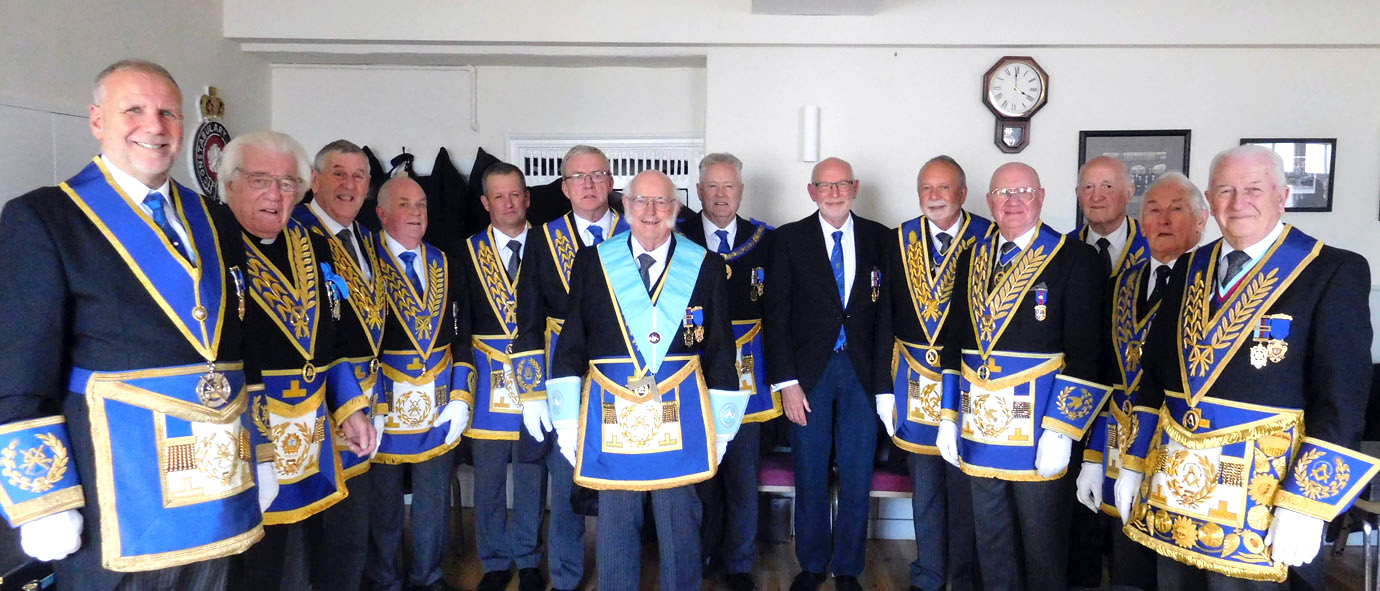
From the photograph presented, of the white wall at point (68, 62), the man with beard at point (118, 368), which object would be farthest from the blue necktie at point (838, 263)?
the white wall at point (68, 62)

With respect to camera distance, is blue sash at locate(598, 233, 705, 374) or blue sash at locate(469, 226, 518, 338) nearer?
blue sash at locate(598, 233, 705, 374)

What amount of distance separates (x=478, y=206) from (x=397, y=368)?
5.36 feet

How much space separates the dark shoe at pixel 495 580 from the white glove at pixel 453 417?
0.59 metres

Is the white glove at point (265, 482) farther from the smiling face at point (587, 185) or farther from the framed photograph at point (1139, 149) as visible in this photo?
the framed photograph at point (1139, 149)

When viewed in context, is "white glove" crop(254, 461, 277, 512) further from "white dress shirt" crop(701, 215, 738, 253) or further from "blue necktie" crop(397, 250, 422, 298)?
"white dress shirt" crop(701, 215, 738, 253)

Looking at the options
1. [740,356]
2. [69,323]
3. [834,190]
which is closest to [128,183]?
[69,323]

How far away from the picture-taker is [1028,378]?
8.11 feet

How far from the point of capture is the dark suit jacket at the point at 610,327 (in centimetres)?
242

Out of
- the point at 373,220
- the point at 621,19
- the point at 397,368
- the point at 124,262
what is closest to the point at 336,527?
the point at 397,368

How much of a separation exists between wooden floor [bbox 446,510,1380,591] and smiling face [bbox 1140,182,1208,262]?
4.74ft

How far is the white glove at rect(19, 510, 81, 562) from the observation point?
1.47 meters

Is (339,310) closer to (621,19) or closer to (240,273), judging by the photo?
(240,273)

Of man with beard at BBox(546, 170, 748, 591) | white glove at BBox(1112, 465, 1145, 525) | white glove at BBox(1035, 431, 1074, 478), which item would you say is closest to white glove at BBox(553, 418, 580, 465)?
man with beard at BBox(546, 170, 748, 591)

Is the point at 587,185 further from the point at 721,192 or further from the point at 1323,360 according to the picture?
the point at 1323,360
